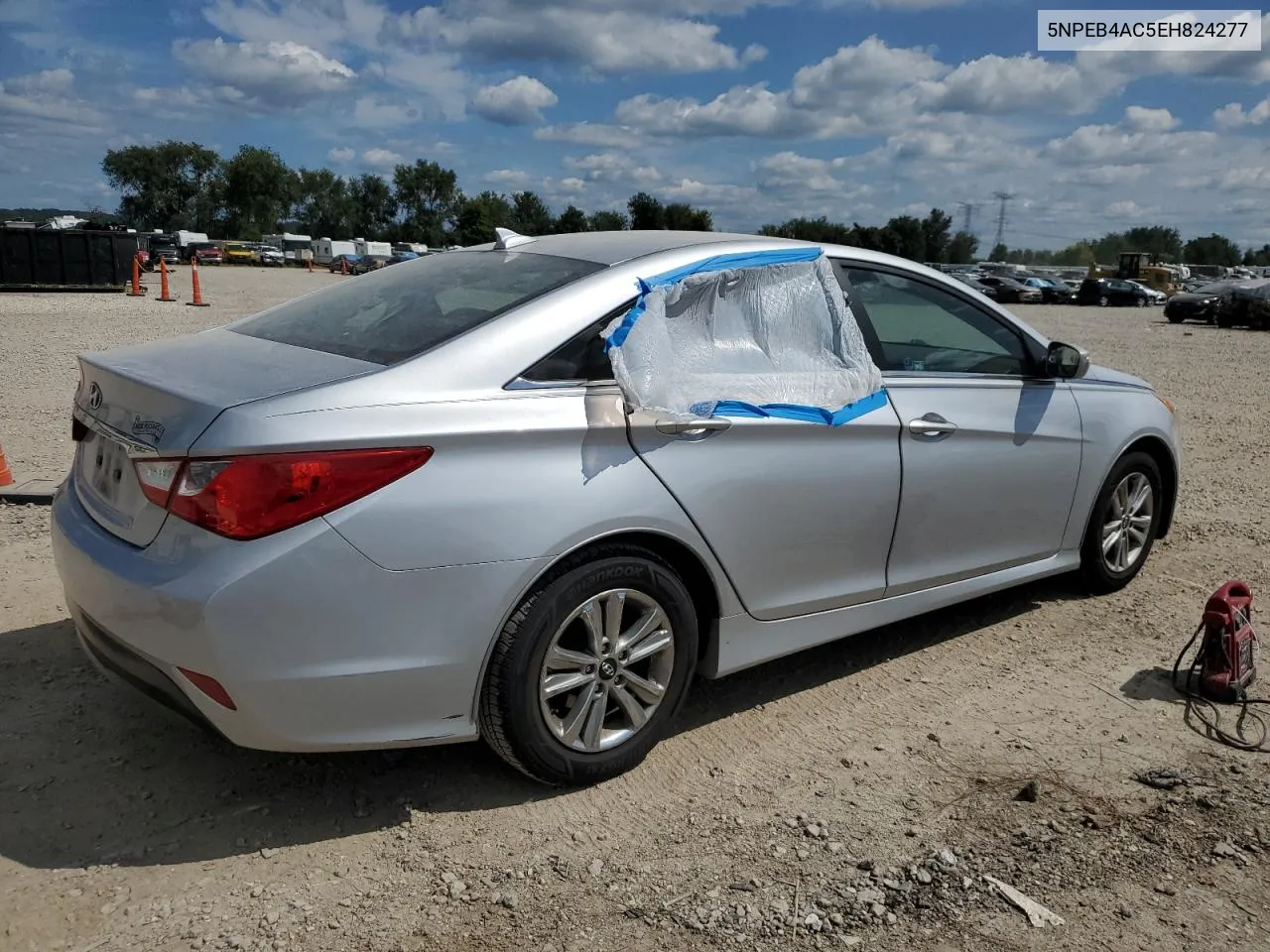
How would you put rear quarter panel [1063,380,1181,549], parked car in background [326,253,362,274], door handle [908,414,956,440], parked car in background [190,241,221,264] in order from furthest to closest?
parked car in background [190,241,221,264]
parked car in background [326,253,362,274]
rear quarter panel [1063,380,1181,549]
door handle [908,414,956,440]

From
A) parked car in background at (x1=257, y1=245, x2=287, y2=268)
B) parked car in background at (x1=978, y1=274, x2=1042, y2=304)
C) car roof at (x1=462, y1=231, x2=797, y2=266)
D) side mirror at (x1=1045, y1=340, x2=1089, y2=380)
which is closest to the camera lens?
car roof at (x1=462, y1=231, x2=797, y2=266)

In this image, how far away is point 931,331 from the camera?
166 inches

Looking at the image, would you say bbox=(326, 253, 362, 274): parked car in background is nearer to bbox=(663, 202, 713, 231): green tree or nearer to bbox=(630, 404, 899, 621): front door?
bbox=(663, 202, 713, 231): green tree

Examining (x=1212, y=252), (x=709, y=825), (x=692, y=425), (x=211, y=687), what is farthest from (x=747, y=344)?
(x=1212, y=252)

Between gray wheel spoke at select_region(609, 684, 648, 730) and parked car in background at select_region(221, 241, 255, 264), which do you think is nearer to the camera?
gray wheel spoke at select_region(609, 684, 648, 730)

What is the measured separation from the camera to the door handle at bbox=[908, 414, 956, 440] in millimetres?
3818

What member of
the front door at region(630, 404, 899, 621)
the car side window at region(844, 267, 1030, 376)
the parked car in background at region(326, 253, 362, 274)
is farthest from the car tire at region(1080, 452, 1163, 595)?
the parked car in background at region(326, 253, 362, 274)

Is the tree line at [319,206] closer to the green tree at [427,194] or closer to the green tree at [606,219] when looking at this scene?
the green tree at [427,194]

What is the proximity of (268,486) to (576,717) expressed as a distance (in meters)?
1.13

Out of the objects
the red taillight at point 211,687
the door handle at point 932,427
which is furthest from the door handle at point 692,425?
the red taillight at point 211,687

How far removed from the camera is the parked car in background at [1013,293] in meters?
45.8

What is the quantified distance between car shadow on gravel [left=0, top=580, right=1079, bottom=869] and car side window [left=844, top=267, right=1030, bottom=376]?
A: 4.78 ft

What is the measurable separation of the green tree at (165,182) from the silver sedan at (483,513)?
127 m

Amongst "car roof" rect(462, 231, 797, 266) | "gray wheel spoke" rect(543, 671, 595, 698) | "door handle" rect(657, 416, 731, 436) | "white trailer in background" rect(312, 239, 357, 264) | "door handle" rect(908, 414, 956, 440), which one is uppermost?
"white trailer in background" rect(312, 239, 357, 264)
